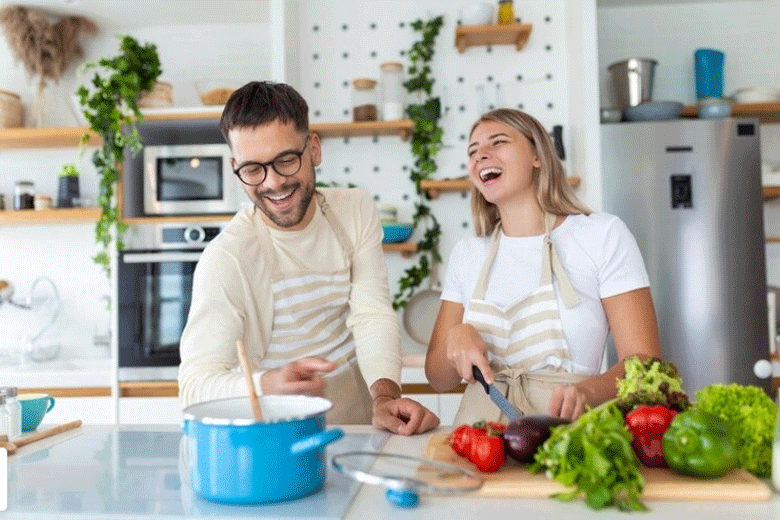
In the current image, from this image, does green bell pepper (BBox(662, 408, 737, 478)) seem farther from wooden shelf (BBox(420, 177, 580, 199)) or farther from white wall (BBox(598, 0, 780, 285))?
white wall (BBox(598, 0, 780, 285))

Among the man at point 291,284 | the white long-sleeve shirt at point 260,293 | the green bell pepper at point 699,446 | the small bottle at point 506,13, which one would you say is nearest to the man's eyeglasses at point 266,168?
the man at point 291,284

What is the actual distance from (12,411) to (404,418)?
72 centimetres

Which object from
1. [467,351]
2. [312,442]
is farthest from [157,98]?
[312,442]

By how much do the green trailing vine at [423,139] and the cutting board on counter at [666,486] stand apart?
2.26 meters

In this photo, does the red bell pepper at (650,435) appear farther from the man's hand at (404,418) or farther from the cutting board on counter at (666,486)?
the man's hand at (404,418)

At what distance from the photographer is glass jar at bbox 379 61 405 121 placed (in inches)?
130

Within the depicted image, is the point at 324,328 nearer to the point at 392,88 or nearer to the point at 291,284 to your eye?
the point at 291,284

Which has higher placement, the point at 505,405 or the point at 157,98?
the point at 157,98

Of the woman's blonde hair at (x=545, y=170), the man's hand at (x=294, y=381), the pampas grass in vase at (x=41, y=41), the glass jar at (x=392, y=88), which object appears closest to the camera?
the man's hand at (x=294, y=381)

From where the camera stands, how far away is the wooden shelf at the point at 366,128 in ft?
10.5

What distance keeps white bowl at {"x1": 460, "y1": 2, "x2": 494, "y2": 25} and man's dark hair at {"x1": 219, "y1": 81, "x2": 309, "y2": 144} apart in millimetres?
1904

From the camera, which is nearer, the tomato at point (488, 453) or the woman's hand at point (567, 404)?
the tomato at point (488, 453)

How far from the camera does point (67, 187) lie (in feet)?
11.3

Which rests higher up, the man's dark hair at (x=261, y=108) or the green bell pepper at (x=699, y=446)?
Result: the man's dark hair at (x=261, y=108)
